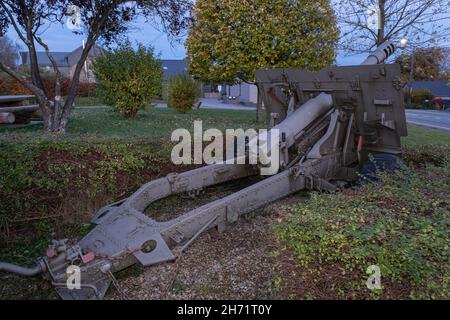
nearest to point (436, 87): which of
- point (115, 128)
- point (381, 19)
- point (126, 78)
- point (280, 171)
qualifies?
point (381, 19)

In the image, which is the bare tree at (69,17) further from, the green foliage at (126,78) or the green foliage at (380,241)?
the green foliage at (380,241)

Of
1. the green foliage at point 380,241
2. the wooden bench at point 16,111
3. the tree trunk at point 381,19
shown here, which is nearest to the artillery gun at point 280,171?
the green foliage at point 380,241

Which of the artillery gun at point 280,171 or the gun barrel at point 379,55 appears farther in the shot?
the gun barrel at point 379,55

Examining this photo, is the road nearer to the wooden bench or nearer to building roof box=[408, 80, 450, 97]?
the wooden bench

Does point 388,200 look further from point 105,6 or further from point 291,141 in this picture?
point 105,6

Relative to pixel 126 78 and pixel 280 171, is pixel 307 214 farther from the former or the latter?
pixel 126 78

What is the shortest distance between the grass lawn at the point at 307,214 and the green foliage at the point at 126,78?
236 inches

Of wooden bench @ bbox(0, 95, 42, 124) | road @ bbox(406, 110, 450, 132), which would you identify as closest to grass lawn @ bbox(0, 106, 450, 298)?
wooden bench @ bbox(0, 95, 42, 124)

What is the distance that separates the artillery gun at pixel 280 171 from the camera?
2797 millimetres

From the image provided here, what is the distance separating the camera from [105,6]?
8500mm

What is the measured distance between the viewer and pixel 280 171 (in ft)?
14.8

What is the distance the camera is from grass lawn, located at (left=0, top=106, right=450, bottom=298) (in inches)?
89.4
